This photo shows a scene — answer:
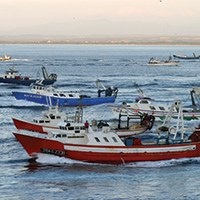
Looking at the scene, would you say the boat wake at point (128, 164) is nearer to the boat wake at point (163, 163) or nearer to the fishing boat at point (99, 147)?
the boat wake at point (163, 163)

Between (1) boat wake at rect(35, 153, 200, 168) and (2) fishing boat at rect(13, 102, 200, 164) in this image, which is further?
(1) boat wake at rect(35, 153, 200, 168)

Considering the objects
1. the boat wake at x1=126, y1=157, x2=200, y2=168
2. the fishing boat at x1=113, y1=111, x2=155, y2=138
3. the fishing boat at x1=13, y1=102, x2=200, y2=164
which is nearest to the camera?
the fishing boat at x1=13, y1=102, x2=200, y2=164

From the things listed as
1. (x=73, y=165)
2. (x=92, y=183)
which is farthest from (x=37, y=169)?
(x=92, y=183)

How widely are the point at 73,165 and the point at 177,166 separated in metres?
8.92

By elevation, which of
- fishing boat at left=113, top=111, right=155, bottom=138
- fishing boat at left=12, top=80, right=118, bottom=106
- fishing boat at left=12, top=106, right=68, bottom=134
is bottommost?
fishing boat at left=12, top=80, right=118, bottom=106

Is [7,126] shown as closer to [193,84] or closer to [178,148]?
[178,148]

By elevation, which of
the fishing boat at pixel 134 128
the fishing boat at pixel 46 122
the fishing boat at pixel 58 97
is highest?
the fishing boat at pixel 46 122

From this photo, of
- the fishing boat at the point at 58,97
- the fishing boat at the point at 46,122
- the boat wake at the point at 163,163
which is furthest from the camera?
the fishing boat at the point at 58,97

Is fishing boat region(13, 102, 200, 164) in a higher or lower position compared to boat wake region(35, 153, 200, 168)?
higher

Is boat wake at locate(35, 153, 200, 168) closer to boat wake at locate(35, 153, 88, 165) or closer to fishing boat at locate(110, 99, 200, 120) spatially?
boat wake at locate(35, 153, 88, 165)

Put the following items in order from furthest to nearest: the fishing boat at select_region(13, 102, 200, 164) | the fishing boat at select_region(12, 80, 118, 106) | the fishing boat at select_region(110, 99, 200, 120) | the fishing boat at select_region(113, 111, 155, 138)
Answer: the fishing boat at select_region(12, 80, 118, 106) < the fishing boat at select_region(110, 99, 200, 120) < the fishing boat at select_region(113, 111, 155, 138) < the fishing boat at select_region(13, 102, 200, 164)

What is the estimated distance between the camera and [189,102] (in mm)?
116500

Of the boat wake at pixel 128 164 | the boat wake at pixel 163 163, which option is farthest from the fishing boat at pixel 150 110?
the boat wake at pixel 128 164

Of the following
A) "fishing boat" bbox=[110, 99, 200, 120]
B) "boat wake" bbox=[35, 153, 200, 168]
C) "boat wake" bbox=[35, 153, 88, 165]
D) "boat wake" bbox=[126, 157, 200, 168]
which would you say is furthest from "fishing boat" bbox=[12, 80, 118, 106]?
"boat wake" bbox=[126, 157, 200, 168]
